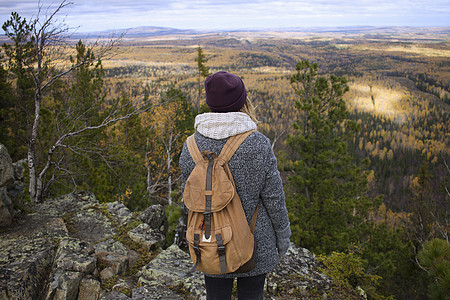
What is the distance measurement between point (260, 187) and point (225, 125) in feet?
1.65

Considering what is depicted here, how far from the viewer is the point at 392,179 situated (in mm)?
78562

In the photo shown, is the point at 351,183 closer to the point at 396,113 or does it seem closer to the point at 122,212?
the point at 122,212

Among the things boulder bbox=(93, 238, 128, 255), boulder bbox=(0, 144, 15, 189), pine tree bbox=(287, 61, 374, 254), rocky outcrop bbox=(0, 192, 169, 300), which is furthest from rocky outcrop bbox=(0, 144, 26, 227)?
pine tree bbox=(287, 61, 374, 254)

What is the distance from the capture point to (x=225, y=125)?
1.96 metres

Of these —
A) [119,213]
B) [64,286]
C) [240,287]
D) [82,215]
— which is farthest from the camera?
[119,213]

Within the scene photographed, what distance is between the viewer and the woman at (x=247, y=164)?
1943 millimetres

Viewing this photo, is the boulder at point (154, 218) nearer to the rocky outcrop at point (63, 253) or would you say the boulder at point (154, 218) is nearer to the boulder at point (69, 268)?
the rocky outcrop at point (63, 253)

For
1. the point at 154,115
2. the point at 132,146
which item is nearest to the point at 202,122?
the point at 132,146

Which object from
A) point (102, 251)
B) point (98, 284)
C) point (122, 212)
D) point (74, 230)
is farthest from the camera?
point (122, 212)

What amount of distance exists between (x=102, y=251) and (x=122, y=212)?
194cm

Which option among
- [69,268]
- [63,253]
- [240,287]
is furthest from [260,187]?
[63,253]

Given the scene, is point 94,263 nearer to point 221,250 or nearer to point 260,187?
point 221,250

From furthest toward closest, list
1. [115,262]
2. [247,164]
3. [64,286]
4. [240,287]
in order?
[115,262]
[64,286]
[240,287]
[247,164]

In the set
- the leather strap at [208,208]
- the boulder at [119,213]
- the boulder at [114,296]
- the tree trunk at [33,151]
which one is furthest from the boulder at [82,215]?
the leather strap at [208,208]
